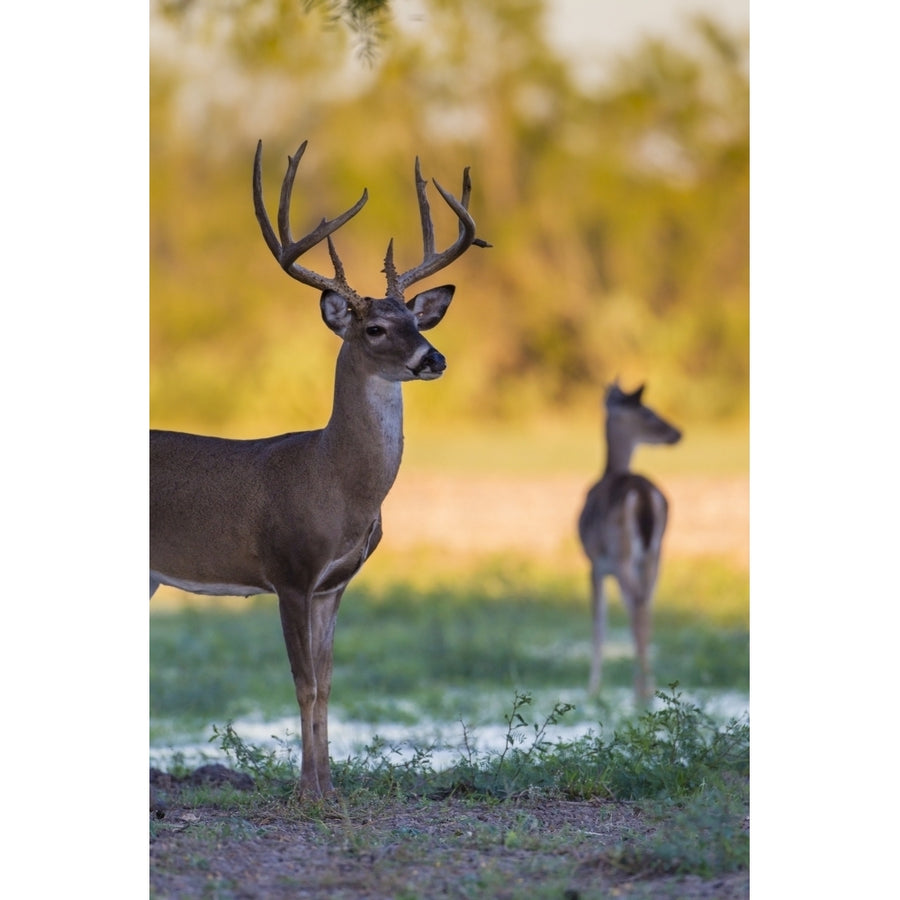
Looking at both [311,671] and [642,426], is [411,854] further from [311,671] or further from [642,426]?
[642,426]

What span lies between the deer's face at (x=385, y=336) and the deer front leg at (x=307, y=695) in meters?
0.67

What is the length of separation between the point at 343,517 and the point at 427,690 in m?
3.40

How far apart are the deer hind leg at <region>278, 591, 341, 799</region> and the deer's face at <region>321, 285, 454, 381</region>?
67 centimetres

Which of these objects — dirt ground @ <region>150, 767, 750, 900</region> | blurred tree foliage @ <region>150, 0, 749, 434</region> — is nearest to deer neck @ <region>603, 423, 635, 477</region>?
dirt ground @ <region>150, 767, 750, 900</region>

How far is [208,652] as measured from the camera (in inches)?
359

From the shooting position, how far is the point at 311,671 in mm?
5148

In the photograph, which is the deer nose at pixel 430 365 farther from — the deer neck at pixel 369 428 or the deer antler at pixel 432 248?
the deer antler at pixel 432 248

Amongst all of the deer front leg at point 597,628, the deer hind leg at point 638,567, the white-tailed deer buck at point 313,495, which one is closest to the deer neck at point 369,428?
the white-tailed deer buck at point 313,495

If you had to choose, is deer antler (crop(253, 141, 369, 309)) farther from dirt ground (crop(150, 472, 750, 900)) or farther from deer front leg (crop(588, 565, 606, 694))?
deer front leg (crop(588, 565, 606, 694))

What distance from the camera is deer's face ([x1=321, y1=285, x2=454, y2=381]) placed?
500 centimetres

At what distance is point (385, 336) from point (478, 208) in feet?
60.1

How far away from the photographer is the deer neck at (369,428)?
5152 mm
